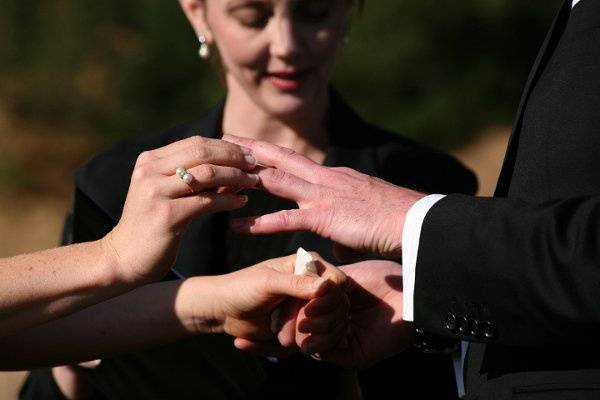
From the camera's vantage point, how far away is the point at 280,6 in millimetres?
3930

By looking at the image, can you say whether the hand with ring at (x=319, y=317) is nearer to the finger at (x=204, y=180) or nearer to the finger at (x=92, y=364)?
the finger at (x=204, y=180)

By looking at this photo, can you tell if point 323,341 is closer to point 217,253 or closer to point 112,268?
point 112,268

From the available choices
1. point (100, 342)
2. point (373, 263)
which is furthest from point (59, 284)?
point (373, 263)

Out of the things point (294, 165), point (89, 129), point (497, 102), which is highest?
point (294, 165)

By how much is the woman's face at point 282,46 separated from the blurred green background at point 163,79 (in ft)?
12.3

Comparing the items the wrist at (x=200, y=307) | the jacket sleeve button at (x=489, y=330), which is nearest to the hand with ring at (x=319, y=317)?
the wrist at (x=200, y=307)

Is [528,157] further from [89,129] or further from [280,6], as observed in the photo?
[89,129]

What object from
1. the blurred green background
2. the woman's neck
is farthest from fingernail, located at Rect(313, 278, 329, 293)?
the blurred green background

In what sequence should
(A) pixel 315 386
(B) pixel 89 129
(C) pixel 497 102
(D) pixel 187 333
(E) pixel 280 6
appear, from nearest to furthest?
1. (D) pixel 187 333
2. (A) pixel 315 386
3. (E) pixel 280 6
4. (C) pixel 497 102
5. (B) pixel 89 129

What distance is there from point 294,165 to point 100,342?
0.76m

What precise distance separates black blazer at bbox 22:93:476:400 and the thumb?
481 millimetres

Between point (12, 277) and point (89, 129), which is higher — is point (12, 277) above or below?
above

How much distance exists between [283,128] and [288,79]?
181 millimetres

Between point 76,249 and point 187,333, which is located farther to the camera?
point 187,333
